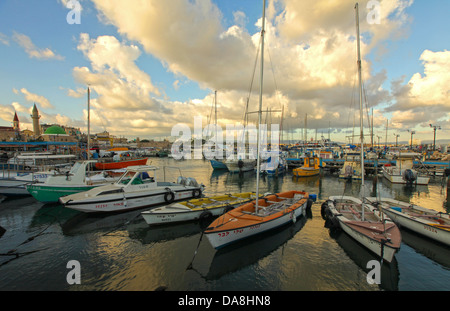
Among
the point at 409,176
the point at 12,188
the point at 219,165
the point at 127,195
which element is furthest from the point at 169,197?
the point at 409,176

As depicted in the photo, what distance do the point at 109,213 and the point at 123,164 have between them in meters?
21.3

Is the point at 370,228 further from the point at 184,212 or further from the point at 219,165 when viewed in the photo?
the point at 219,165

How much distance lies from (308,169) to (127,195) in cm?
2945

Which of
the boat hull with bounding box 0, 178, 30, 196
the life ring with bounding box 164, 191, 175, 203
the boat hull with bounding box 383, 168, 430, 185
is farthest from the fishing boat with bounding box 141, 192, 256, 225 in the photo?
the boat hull with bounding box 383, 168, 430, 185

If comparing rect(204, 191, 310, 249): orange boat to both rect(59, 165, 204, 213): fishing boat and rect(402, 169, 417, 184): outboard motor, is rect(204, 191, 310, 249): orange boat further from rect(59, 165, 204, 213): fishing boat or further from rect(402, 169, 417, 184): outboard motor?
rect(402, 169, 417, 184): outboard motor

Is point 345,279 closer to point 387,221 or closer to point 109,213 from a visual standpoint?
point 387,221

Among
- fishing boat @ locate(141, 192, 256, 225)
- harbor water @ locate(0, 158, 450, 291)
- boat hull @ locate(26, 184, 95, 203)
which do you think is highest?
boat hull @ locate(26, 184, 95, 203)

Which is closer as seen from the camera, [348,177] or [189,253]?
[189,253]

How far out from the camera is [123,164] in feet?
110

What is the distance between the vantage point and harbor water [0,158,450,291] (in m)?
7.34

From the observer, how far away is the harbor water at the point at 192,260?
7.34m

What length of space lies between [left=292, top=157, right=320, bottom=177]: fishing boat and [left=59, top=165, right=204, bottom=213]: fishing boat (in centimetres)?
2253
